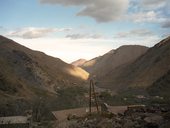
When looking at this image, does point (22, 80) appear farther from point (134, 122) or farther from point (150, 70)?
point (134, 122)

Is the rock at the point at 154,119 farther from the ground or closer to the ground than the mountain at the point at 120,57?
closer to the ground

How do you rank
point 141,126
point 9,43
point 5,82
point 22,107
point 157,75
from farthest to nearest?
1. point 9,43
2. point 157,75
3. point 5,82
4. point 22,107
5. point 141,126

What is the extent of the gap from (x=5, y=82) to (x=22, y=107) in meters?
14.2

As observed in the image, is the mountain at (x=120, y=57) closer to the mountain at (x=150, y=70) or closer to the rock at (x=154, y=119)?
the mountain at (x=150, y=70)

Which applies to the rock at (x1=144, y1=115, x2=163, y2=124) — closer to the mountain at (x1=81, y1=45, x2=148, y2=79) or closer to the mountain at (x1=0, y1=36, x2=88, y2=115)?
the mountain at (x1=0, y1=36, x2=88, y2=115)

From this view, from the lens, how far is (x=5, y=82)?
55.7 metres

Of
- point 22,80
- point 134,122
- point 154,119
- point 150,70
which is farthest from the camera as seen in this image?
point 150,70

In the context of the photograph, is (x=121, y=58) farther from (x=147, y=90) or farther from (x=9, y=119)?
(x=9, y=119)

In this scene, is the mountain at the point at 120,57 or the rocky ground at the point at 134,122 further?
the mountain at the point at 120,57

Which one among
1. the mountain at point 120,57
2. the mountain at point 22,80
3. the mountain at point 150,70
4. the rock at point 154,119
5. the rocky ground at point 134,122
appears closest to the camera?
the rocky ground at point 134,122

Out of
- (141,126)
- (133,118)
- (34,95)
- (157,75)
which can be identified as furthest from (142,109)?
(157,75)

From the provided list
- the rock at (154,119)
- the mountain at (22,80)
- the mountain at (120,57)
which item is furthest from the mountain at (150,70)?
the mountain at (120,57)

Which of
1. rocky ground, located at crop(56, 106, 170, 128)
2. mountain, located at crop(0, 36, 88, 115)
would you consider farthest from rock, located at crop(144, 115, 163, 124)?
mountain, located at crop(0, 36, 88, 115)

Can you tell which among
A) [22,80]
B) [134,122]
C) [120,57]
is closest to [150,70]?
[22,80]
